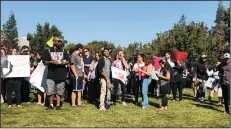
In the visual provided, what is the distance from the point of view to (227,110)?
11.7 meters

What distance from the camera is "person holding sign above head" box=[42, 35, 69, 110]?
11.1 metres

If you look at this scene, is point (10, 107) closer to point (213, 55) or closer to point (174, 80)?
point (174, 80)

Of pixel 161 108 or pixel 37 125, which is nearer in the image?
pixel 37 125

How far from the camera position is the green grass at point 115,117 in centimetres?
927

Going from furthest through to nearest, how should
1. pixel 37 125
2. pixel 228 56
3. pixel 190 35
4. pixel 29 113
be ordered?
pixel 190 35 → pixel 228 56 → pixel 29 113 → pixel 37 125

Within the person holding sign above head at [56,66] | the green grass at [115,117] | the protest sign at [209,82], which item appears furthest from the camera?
the protest sign at [209,82]

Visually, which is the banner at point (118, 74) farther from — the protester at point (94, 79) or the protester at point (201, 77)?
the protester at point (201, 77)

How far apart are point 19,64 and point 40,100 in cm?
159

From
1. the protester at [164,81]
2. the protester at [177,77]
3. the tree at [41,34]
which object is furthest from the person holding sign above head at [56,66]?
the tree at [41,34]

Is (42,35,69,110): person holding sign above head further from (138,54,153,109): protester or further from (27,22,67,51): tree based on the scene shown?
(27,22,67,51): tree

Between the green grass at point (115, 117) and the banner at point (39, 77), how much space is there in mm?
733

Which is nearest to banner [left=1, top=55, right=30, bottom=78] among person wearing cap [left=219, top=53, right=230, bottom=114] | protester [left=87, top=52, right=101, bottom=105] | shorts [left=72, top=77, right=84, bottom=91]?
shorts [left=72, top=77, right=84, bottom=91]

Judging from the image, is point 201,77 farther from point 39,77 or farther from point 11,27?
point 11,27

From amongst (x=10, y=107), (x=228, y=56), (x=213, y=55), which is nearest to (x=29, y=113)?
(x=10, y=107)
